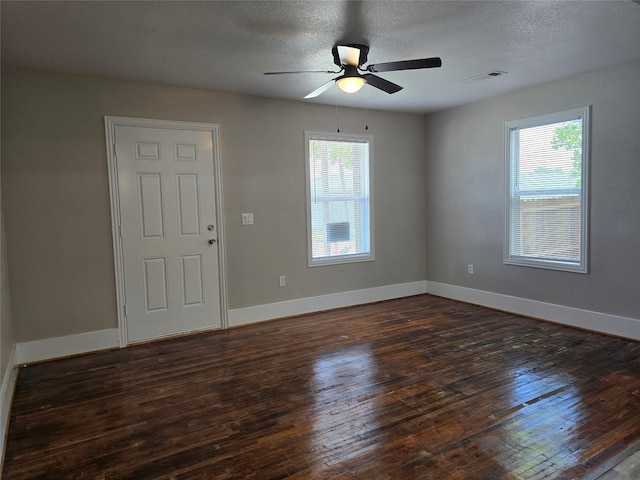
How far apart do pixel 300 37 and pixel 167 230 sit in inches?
89.3

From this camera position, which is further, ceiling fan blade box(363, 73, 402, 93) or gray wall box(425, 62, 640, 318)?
gray wall box(425, 62, 640, 318)

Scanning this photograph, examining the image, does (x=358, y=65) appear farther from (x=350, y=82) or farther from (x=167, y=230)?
(x=167, y=230)

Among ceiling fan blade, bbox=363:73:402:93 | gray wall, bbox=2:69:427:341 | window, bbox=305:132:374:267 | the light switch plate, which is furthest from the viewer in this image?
window, bbox=305:132:374:267

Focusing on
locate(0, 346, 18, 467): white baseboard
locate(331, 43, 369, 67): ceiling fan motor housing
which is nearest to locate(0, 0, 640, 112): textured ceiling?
locate(331, 43, 369, 67): ceiling fan motor housing

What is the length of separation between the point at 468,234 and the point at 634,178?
1.92 metres

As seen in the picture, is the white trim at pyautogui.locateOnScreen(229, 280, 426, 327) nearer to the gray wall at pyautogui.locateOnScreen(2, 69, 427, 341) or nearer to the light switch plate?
the gray wall at pyautogui.locateOnScreen(2, 69, 427, 341)

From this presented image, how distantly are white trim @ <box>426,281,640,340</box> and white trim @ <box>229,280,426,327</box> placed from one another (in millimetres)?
511

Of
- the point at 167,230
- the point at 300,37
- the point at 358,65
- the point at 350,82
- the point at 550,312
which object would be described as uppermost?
the point at 300,37

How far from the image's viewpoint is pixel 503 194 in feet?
15.8

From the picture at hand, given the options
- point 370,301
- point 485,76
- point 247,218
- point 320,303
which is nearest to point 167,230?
point 247,218

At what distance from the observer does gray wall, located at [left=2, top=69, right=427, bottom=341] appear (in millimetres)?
3504

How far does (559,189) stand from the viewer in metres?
4.27

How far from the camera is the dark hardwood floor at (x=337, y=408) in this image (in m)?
2.06

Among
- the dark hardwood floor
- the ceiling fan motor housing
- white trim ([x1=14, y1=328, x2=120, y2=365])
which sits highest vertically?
the ceiling fan motor housing
